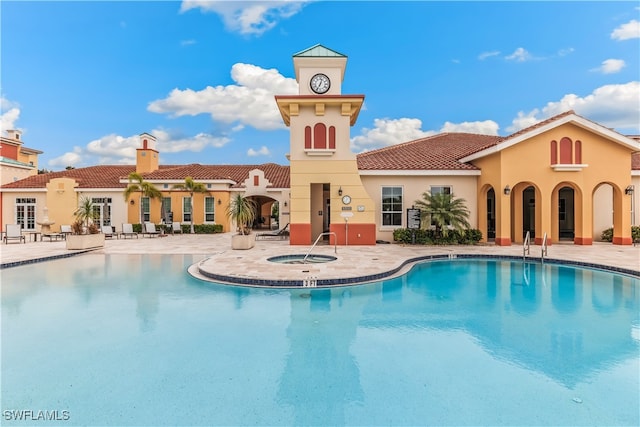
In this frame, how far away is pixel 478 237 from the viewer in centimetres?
1703

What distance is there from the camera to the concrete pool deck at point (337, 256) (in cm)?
993

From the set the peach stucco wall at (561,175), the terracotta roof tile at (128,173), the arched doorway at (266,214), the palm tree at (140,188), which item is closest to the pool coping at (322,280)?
the peach stucco wall at (561,175)

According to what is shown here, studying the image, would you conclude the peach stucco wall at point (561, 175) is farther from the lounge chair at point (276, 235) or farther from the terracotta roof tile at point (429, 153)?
the lounge chair at point (276, 235)

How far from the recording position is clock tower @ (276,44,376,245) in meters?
16.3

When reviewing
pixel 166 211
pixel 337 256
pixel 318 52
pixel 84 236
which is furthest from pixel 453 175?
pixel 166 211

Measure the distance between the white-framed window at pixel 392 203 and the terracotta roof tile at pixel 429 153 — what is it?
1245 millimetres

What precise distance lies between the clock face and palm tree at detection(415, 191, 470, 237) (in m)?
7.42

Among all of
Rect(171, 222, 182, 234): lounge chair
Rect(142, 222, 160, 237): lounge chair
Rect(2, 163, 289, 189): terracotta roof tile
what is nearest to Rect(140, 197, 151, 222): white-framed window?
Rect(2, 163, 289, 189): terracotta roof tile

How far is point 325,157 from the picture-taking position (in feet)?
53.9

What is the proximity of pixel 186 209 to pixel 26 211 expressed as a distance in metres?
12.8

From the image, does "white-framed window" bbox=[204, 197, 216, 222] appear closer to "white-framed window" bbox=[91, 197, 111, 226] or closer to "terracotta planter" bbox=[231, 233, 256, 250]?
"white-framed window" bbox=[91, 197, 111, 226]

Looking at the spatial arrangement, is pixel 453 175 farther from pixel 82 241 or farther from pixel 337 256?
pixel 82 241

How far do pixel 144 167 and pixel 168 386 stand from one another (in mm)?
28456

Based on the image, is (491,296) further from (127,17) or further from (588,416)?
(127,17)
